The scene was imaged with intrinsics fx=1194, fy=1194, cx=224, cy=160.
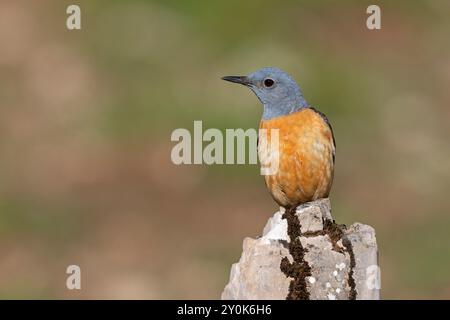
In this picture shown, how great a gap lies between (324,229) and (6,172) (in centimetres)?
1756

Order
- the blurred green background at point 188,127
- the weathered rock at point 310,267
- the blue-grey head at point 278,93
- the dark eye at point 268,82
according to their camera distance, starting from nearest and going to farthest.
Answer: the weathered rock at point 310,267, the blue-grey head at point 278,93, the dark eye at point 268,82, the blurred green background at point 188,127

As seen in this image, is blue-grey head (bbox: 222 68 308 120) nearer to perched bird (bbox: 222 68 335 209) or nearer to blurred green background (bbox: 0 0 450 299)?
perched bird (bbox: 222 68 335 209)

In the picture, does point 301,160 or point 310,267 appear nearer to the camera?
point 310,267

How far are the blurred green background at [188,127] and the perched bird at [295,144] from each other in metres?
9.42

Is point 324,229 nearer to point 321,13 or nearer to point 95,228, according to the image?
point 95,228

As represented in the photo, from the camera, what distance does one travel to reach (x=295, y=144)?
1146 centimetres

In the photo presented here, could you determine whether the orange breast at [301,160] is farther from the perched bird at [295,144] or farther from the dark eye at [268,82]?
the dark eye at [268,82]

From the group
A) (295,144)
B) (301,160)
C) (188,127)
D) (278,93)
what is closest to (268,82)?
(278,93)

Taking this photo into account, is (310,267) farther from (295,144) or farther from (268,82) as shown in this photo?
(268,82)

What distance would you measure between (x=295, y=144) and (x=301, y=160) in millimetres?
180

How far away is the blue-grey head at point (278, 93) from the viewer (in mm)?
11930

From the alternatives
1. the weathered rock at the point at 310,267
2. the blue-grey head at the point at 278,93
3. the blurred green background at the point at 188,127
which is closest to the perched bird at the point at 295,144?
the blue-grey head at the point at 278,93

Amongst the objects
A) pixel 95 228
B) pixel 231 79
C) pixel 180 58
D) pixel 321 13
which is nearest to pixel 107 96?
pixel 180 58

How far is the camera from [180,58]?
101 feet
